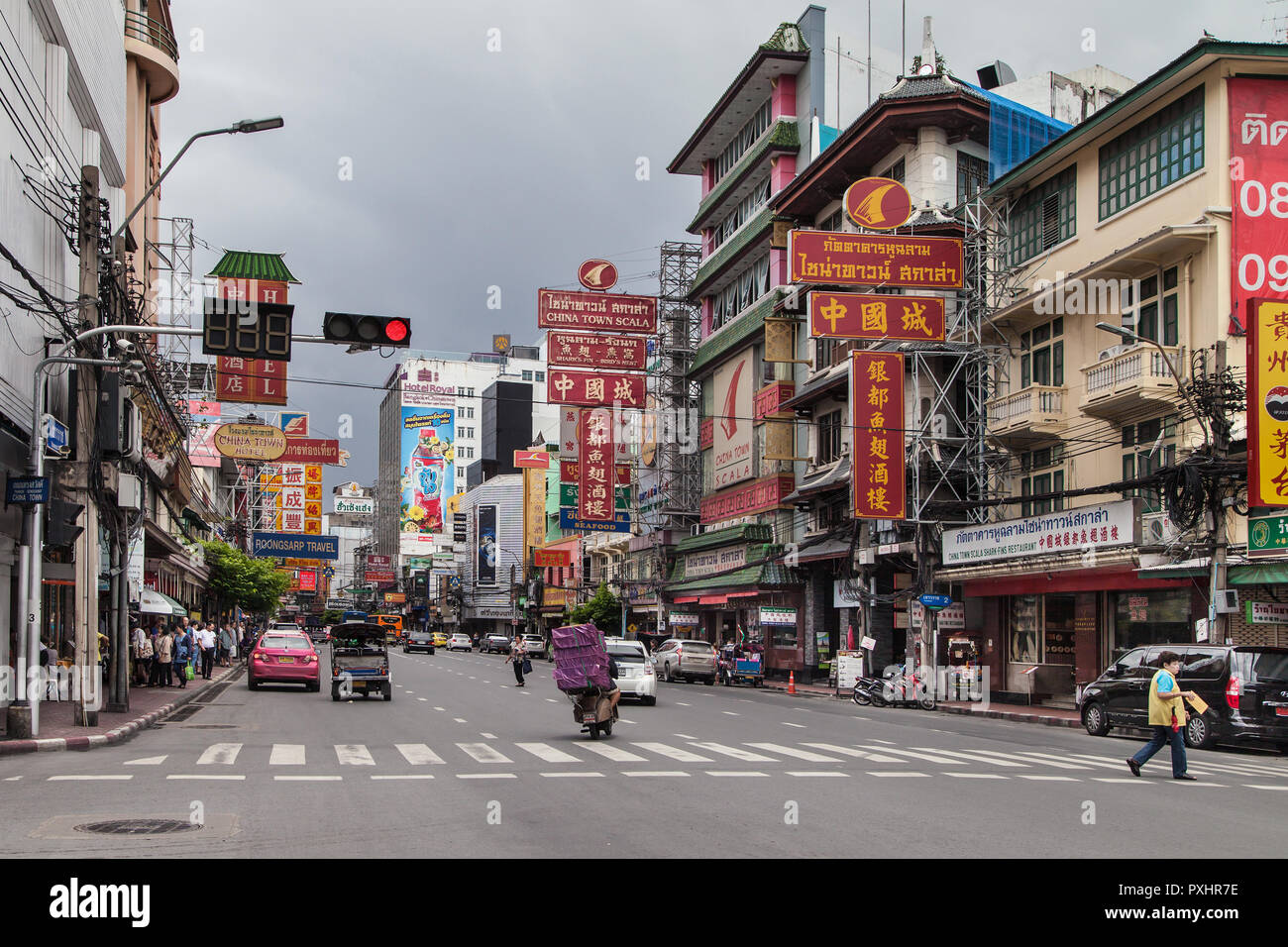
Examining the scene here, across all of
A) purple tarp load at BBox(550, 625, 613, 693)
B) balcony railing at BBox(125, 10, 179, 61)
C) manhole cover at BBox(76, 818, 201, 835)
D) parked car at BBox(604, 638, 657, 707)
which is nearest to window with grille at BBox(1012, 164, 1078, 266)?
parked car at BBox(604, 638, 657, 707)

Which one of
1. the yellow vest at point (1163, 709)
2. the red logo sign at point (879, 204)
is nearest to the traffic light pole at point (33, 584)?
the yellow vest at point (1163, 709)

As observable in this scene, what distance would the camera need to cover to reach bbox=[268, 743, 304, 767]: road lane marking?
1609 cm

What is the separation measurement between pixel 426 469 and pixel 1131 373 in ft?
478

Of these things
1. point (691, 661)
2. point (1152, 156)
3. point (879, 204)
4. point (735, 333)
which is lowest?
point (691, 661)

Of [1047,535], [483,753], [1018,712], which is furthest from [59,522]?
[1047,535]

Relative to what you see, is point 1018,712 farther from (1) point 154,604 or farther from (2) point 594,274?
(2) point 594,274

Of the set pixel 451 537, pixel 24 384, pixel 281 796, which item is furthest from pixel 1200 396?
pixel 451 537

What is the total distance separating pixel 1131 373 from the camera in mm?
29547

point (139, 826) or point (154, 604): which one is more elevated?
point (154, 604)

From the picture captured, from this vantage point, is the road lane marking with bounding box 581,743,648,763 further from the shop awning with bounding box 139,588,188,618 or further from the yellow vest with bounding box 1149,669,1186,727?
the shop awning with bounding box 139,588,188,618

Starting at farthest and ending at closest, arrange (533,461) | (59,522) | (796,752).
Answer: (533,461) → (59,522) → (796,752)

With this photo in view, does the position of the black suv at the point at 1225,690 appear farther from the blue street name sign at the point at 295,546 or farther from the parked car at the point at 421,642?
the parked car at the point at 421,642

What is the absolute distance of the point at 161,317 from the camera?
181ft
